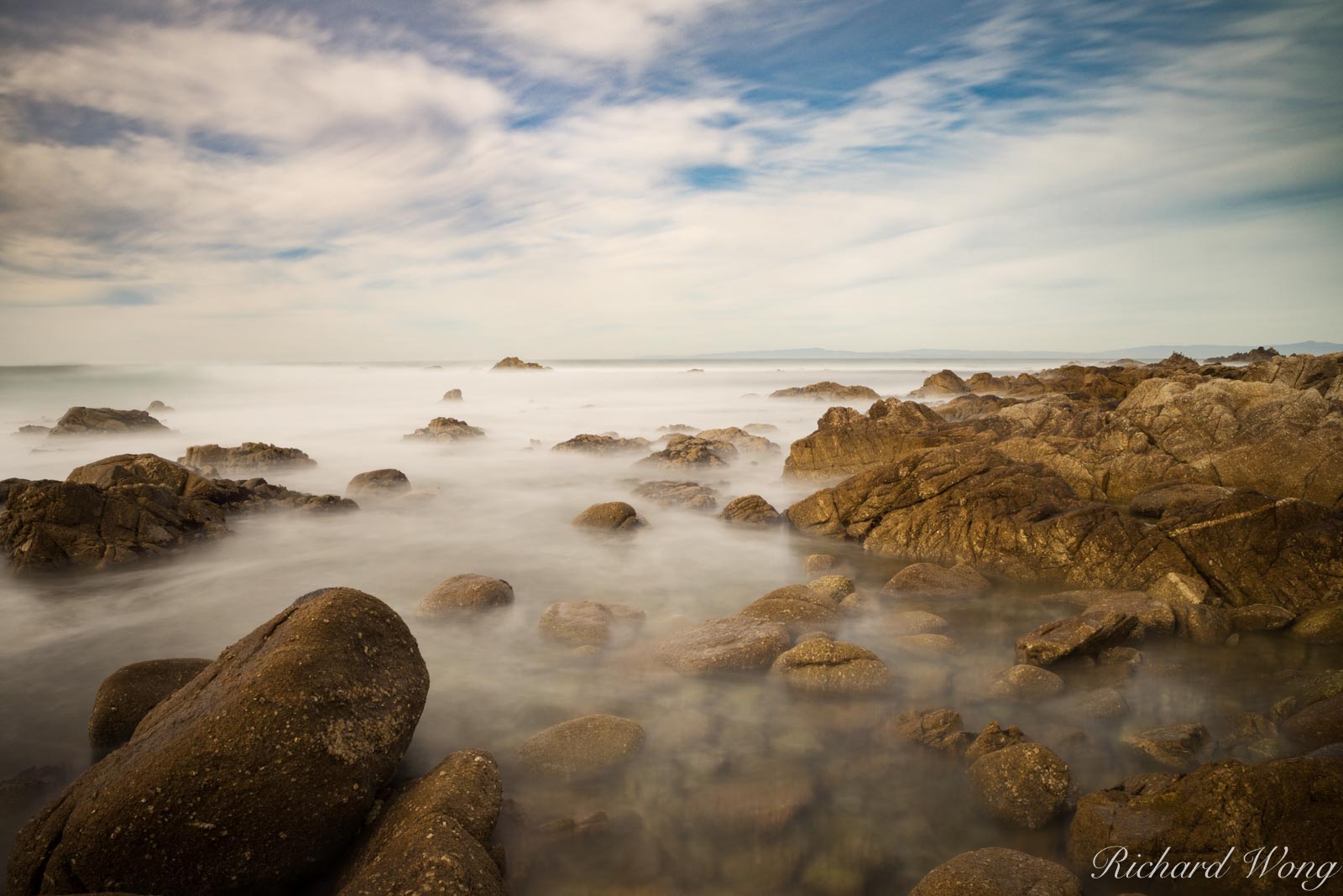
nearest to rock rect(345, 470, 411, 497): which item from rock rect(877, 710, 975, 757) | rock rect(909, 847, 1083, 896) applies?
rock rect(877, 710, 975, 757)

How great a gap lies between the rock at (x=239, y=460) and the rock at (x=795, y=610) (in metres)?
16.5

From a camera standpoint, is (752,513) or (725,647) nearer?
(725,647)

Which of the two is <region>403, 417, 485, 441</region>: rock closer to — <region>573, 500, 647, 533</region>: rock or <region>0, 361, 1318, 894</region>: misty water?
<region>0, 361, 1318, 894</region>: misty water

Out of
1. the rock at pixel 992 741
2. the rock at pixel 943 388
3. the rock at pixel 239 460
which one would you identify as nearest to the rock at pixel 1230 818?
the rock at pixel 992 741

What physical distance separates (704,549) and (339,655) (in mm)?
8550

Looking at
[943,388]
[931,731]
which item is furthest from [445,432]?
[943,388]

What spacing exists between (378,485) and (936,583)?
13.5 metres

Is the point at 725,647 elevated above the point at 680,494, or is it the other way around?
the point at 680,494

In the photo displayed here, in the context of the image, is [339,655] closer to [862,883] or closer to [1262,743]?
[862,883]

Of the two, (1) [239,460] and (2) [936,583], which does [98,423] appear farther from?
(2) [936,583]

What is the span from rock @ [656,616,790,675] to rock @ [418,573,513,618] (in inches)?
111

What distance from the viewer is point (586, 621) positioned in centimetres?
899

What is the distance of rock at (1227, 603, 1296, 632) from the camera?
328 inches

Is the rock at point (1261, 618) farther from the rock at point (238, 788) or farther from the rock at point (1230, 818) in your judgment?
the rock at point (238, 788)
